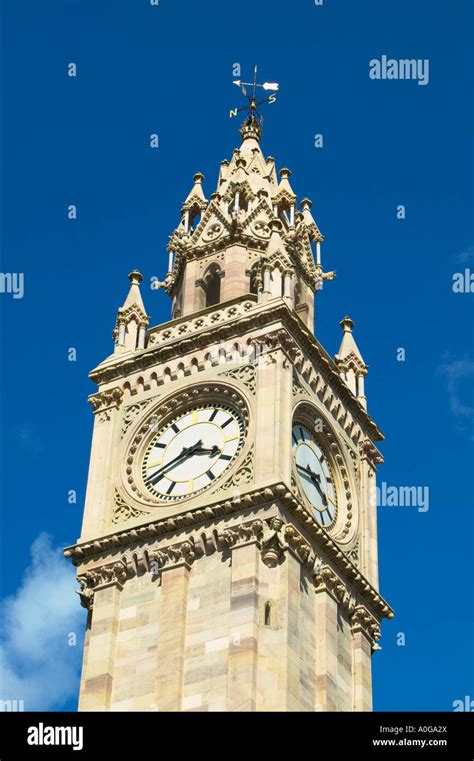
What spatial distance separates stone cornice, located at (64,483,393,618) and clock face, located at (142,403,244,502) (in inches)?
55.1

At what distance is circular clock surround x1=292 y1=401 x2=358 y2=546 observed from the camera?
170 ft

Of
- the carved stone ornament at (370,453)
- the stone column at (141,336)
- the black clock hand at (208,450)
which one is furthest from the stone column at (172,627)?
the stone column at (141,336)

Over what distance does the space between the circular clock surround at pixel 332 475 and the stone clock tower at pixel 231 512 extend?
7 centimetres

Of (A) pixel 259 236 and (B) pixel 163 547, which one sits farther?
(A) pixel 259 236

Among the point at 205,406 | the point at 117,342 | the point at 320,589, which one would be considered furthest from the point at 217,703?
the point at 117,342

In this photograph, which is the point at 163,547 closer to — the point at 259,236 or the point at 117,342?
the point at 117,342

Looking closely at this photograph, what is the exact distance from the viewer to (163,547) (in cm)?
4912

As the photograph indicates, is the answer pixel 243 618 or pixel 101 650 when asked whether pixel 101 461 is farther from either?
pixel 243 618

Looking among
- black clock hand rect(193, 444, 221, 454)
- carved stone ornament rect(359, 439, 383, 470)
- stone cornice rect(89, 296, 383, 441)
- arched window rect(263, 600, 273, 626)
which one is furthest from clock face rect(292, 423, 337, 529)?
arched window rect(263, 600, 273, 626)

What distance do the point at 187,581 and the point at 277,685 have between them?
4.77 metres

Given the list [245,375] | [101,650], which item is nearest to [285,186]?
[245,375]

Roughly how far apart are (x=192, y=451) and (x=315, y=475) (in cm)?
389
